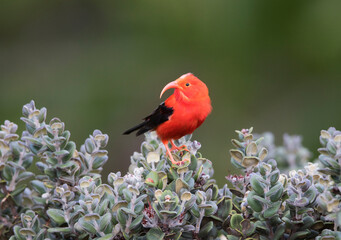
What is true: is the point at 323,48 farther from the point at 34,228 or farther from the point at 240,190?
the point at 34,228

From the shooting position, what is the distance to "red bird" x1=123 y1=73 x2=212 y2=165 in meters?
2.10

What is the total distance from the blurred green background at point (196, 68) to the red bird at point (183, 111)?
2.92 metres

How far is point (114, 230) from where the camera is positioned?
4.94 feet

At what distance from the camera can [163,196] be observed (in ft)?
4.71

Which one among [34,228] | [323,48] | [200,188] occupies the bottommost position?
[34,228]

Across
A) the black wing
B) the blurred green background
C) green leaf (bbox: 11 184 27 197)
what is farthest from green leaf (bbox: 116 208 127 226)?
the blurred green background

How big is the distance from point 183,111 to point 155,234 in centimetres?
80

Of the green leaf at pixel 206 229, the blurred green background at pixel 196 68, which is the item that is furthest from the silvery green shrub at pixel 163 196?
the blurred green background at pixel 196 68

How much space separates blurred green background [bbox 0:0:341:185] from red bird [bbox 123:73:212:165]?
292cm

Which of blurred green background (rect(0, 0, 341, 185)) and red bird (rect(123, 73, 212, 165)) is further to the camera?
blurred green background (rect(0, 0, 341, 185))

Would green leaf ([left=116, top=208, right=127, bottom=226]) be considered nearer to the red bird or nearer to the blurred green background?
the red bird

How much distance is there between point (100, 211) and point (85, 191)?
0.11 m

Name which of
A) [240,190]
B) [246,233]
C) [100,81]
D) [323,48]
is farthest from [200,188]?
[100,81]

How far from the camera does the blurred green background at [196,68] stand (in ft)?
17.4
